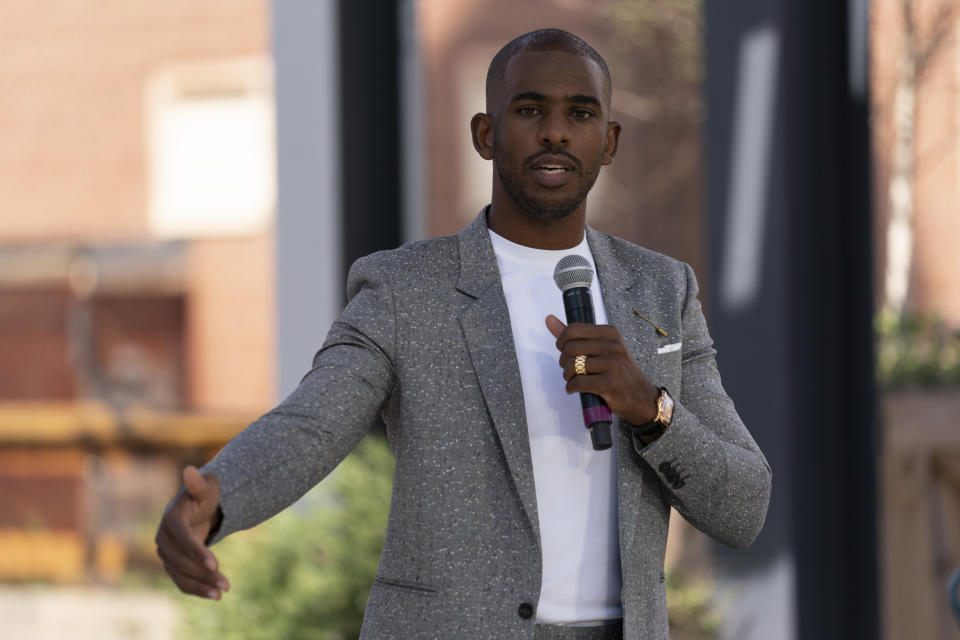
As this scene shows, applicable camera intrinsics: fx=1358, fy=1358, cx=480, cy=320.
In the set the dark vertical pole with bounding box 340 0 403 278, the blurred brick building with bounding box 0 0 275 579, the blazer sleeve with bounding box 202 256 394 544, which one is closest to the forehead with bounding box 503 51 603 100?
the blazer sleeve with bounding box 202 256 394 544

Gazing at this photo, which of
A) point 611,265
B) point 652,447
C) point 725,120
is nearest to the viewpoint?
point 652,447

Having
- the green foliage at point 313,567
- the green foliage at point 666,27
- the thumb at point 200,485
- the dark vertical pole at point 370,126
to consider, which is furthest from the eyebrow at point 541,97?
the green foliage at point 666,27

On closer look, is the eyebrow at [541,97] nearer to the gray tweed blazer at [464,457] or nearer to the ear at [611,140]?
the ear at [611,140]

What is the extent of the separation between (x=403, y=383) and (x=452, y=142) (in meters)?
6.88

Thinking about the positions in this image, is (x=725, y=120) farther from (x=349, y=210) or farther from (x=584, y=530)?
(x=584, y=530)

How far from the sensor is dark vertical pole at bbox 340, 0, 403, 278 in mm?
6281

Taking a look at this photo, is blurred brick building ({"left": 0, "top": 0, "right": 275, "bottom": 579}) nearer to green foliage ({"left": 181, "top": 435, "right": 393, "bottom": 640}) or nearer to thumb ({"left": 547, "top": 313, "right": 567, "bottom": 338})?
green foliage ({"left": 181, "top": 435, "right": 393, "bottom": 640})

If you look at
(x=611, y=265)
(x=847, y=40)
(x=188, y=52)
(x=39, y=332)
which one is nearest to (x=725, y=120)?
(x=847, y=40)

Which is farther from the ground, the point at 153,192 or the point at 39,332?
the point at 153,192

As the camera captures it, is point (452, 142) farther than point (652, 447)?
Yes

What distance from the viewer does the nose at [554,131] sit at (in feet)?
6.41

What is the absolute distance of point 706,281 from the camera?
219 inches

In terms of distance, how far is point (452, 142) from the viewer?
28.6ft

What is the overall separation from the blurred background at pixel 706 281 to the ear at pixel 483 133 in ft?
6.14
